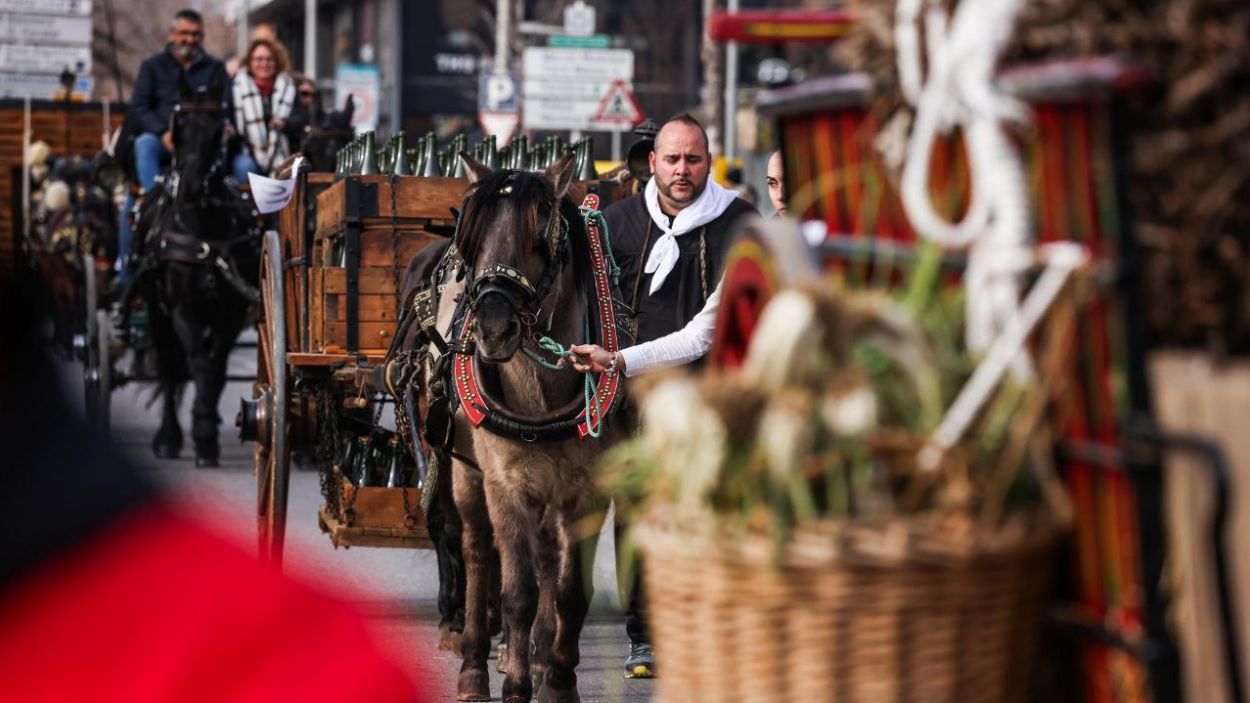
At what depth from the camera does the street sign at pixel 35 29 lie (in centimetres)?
3659

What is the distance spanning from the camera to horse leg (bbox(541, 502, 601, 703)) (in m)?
7.37

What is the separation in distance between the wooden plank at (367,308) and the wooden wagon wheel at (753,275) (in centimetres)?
677

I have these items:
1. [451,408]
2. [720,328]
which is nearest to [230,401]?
[451,408]

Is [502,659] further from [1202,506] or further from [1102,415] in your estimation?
[1202,506]

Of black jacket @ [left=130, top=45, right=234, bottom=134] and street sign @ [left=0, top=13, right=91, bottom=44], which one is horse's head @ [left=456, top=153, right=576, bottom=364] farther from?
street sign @ [left=0, top=13, right=91, bottom=44]

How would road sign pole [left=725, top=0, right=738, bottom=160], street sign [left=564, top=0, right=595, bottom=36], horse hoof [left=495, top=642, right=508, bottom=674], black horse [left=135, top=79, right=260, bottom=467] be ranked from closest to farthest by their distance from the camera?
1. horse hoof [left=495, top=642, right=508, bottom=674]
2. black horse [left=135, top=79, right=260, bottom=467]
3. street sign [left=564, top=0, right=595, bottom=36]
4. road sign pole [left=725, top=0, right=738, bottom=160]

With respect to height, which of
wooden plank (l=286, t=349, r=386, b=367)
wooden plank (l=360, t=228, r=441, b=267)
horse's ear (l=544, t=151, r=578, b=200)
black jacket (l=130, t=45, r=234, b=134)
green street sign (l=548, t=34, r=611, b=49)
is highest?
green street sign (l=548, t=34, r=611, b=49)

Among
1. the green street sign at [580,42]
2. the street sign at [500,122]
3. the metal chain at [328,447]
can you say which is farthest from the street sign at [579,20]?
the metal chain at [328,447]

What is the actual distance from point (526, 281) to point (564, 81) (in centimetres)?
1826

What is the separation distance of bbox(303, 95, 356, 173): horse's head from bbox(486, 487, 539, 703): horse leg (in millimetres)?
6250

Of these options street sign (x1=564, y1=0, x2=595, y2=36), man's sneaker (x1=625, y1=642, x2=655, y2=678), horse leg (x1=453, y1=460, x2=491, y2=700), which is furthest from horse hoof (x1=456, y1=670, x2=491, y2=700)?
street sign (x1=564, y1=0, x2=595, y2=36)

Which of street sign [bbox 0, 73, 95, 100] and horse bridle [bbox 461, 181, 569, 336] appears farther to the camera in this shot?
street sign [bbox 0, 73, 95, 100]

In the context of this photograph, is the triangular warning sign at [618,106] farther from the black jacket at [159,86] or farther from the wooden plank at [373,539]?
the wooden plank at [373,539]

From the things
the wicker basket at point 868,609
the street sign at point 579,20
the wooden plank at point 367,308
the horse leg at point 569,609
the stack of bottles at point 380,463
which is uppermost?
the street sign at point 579,20
